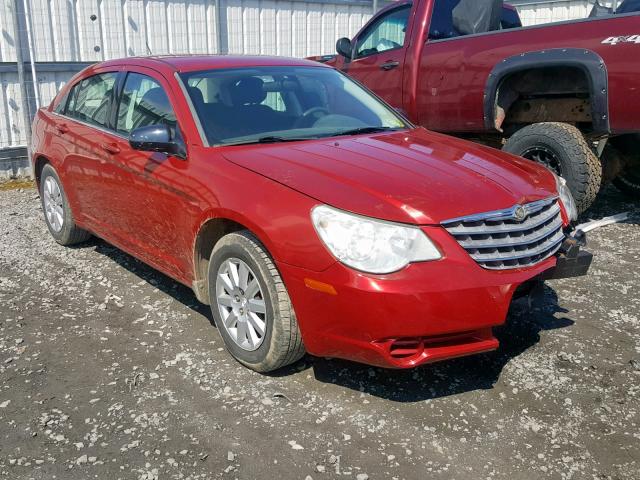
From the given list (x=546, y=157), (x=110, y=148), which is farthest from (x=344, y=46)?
(x=110, y=148)

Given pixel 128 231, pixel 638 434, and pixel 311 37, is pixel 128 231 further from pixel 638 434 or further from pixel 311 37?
pixel 311 37

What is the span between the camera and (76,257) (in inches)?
222

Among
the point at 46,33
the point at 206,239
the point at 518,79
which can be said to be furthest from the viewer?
the point at 46,33

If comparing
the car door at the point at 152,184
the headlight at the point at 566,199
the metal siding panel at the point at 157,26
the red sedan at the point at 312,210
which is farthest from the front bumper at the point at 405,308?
the metal siding panel at the point at 157,26

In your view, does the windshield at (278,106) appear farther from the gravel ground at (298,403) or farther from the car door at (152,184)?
the gravel ground at (298,403)

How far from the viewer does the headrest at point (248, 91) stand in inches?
163

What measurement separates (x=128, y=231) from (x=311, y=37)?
763cm

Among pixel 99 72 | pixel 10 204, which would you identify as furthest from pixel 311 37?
pixel 99 72

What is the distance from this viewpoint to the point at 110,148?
4.51 meters

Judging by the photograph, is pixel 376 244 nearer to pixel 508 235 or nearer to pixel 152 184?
pixel 508 235

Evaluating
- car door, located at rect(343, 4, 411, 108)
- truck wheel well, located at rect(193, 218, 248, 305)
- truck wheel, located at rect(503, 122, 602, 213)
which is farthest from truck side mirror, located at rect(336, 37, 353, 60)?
truck wheel well, located at rect(193, 218, 248, 305)

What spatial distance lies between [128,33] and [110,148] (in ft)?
17.8

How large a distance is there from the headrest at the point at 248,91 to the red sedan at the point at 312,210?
1 cm

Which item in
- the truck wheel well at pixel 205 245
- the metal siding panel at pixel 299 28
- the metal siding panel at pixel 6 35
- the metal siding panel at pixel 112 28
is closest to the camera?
the truck wheel well at pixel 205 245
